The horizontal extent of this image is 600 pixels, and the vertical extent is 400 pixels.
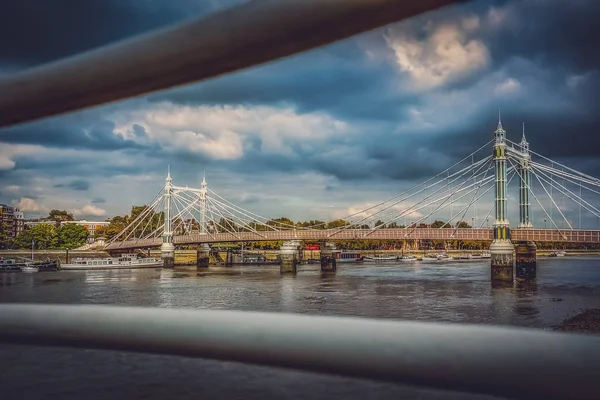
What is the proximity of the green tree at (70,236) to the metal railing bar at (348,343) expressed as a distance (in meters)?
49.8

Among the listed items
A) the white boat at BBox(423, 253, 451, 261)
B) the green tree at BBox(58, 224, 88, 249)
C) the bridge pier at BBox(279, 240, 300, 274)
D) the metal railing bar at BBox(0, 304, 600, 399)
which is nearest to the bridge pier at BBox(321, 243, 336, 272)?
the bridge pier at BBox(279, 240, 300, 274)

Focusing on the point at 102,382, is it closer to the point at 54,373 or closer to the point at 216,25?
the point at 54,373

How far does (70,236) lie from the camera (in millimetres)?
47469

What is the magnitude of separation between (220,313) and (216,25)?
2.49 feet

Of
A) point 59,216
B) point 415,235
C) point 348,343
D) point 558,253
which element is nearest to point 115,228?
point 59,216

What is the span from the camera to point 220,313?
1.17 m

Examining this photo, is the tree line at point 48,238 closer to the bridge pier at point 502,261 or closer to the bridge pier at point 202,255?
the bridge pier at point 202,255

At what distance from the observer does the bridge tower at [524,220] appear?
36312 mm

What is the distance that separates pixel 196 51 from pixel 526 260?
3933 centimetres

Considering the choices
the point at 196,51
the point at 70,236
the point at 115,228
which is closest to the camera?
the point at 196,51

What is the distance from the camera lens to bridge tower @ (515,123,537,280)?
119 feet

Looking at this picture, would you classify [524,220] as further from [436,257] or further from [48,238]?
[48,238]

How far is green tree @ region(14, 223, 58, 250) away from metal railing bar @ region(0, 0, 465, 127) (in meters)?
47.0

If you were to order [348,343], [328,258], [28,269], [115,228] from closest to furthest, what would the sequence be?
[348,343] → [28,269] → [328,258] → [115,228]
